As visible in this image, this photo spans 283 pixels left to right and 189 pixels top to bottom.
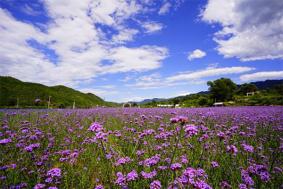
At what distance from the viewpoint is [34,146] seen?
3.00 meters

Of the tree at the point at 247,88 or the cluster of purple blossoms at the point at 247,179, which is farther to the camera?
the tree at the point at 247,88

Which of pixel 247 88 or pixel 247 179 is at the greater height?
pixel 247 88

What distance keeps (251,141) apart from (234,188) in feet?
9.42

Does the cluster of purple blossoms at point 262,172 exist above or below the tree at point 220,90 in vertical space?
below

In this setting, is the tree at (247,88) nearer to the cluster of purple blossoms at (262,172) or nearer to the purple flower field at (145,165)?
the purple flower field at (145,165)

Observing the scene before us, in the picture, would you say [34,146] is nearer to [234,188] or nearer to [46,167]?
[46,167]

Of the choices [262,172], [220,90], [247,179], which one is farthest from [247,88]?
[247,179]

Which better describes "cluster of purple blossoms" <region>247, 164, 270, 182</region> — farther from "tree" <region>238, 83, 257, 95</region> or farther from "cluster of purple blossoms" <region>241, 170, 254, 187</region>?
"tree" <region>238, 83, 257, 95</region>

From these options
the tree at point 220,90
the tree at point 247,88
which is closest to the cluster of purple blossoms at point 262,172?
the tree at point 220,90

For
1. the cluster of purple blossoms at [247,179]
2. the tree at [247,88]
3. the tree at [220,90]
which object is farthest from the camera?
the tree at [247,88]

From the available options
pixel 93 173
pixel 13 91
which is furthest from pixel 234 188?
pixel 13 91

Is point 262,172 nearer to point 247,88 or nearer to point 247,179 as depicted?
point 247,179

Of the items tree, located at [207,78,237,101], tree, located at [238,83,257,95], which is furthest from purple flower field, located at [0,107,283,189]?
tree, located at [238,83,257,95]

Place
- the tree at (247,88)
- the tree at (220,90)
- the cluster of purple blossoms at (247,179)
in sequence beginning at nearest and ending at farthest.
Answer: the cluster of purple blossoms at (247,179)
the tree at (220,90)
the tree at (247,88)
